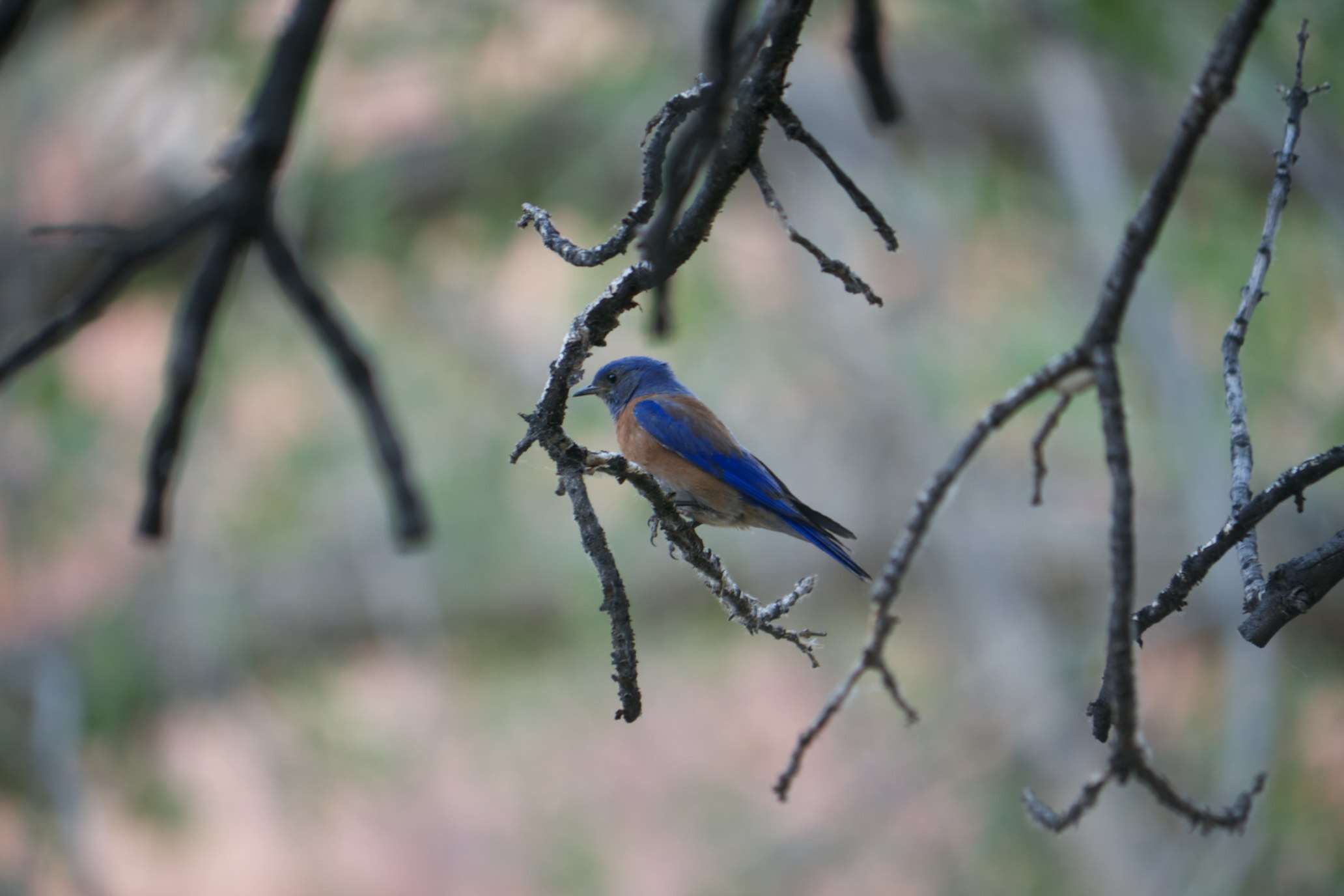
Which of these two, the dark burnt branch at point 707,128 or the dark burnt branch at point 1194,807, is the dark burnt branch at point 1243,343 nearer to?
the dark burnt branch at point 1194,807

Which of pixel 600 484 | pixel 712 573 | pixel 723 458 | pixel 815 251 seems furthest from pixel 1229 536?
pixel 600 484

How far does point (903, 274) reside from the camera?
10.6 metres

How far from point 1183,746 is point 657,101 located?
6104 mm

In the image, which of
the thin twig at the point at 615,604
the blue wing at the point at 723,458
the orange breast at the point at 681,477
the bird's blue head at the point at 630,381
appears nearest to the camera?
the thin twig at the point at 615,604

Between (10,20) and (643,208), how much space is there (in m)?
0.90

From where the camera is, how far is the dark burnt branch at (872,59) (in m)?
2.26

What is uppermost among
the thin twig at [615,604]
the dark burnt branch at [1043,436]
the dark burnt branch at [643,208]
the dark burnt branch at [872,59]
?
the dark burnt branch at [872,59]

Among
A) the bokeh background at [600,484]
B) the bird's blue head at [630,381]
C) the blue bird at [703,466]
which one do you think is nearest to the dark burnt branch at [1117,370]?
the blue bird at [703,466]

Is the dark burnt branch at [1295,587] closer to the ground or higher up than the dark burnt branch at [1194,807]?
higher up

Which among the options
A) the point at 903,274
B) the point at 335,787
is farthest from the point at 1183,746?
the point at 335,787

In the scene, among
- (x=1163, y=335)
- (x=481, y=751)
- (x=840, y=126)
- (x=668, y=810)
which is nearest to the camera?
(x=1163, y=335)

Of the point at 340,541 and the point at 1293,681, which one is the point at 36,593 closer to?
the point at 340,541

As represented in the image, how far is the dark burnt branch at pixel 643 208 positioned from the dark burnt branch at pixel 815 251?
0.12m

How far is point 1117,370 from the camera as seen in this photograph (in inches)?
43.8
